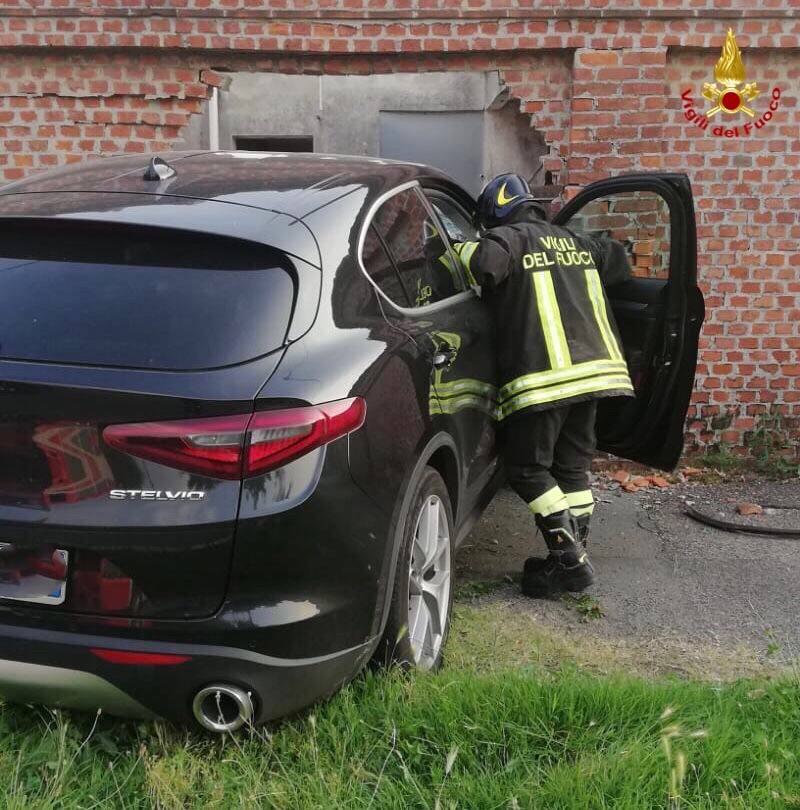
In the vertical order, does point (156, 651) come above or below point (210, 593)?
below

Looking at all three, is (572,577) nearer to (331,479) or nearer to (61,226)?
(331,479)

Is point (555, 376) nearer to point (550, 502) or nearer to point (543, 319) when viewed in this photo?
point (543, 319)

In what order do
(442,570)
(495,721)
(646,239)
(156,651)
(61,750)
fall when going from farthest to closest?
(646,239) < (442,570) < (495,721) < (61,750) < (156,651)

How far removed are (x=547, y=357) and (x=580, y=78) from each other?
8.48 ft

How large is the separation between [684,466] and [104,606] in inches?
171

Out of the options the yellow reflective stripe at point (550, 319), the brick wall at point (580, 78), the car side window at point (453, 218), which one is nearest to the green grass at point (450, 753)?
the yellow reflective stripe at point (550, 319)

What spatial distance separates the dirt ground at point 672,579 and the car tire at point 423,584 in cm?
A: 65

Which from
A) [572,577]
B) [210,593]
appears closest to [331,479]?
[210,593]

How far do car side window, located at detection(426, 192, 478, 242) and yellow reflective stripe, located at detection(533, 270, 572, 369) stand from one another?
18.5 inches

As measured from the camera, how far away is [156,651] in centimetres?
207

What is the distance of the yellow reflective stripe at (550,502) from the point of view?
12.4 ft

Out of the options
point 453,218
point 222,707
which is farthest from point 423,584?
point 453,218

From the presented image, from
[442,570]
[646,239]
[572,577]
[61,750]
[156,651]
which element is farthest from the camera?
[646,239]

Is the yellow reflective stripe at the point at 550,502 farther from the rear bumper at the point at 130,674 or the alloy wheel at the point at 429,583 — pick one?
the rear bumper at the point at 130,674
